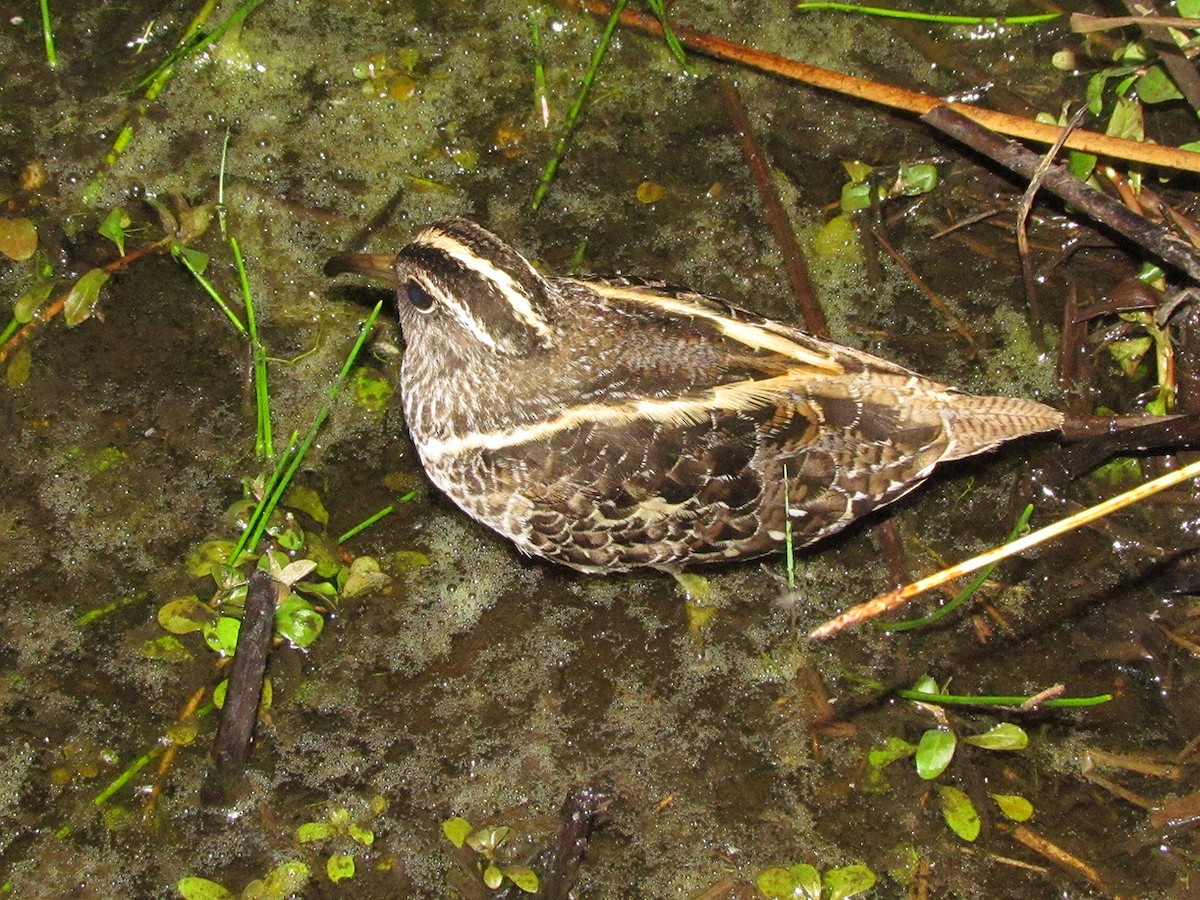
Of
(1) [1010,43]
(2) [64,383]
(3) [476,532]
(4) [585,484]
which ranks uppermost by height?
(1) [1010,43]

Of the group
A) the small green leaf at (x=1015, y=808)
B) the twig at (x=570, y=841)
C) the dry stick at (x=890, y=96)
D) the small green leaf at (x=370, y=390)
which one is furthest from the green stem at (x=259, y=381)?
the small green leaf at (x=1015, y=808)

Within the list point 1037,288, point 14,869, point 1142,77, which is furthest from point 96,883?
point 1142,77

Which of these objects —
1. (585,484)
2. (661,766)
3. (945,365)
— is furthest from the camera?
(945,365)

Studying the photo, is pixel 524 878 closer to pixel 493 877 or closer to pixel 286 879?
pixel 493 877

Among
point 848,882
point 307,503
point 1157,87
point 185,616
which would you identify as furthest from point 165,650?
point 1157,87

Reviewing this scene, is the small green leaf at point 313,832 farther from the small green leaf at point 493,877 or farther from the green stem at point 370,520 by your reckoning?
the green stem at point 370,520

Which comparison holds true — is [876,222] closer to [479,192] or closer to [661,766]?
[479,192]
